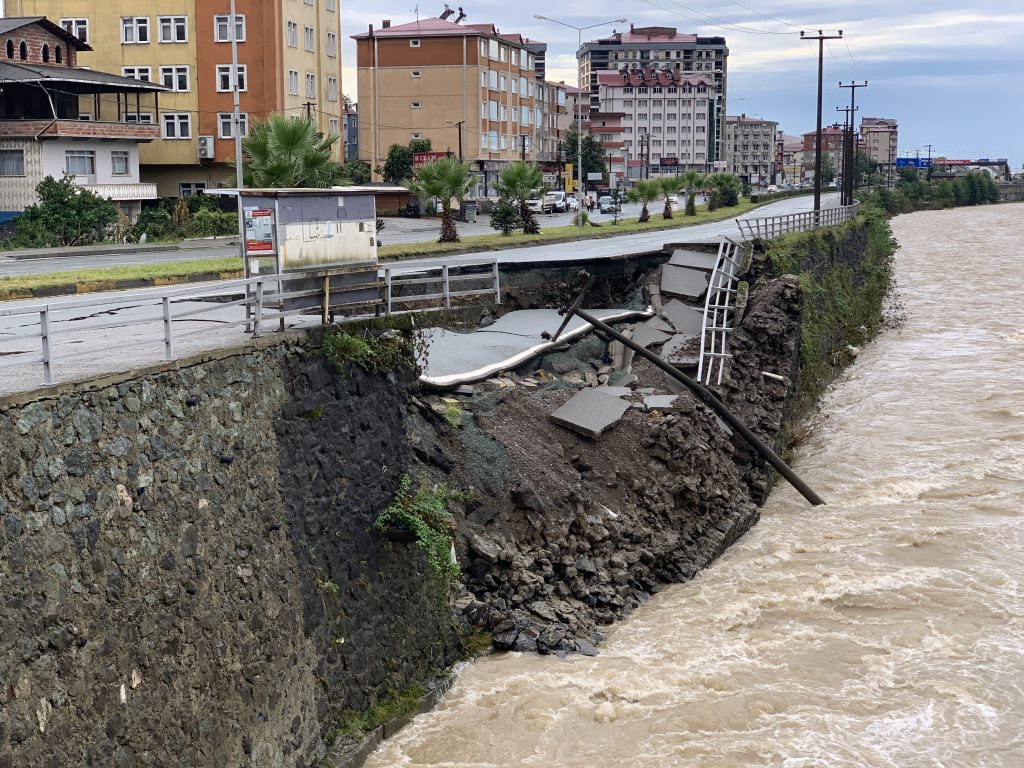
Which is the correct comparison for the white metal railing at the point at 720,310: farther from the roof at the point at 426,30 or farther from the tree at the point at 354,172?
the roof at the point at 426,30

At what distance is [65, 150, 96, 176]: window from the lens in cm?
4753

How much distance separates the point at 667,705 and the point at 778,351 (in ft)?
44.2

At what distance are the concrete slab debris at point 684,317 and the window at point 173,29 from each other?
126 ft

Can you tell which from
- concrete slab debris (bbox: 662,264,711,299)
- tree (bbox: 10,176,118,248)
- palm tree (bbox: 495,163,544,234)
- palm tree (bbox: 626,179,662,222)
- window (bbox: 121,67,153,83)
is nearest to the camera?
concrete slab debris (bbox: 662,264,711,299)

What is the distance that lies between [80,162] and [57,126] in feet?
8.26

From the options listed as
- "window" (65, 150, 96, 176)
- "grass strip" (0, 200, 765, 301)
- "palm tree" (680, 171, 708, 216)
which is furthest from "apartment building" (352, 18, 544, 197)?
"grass strip" (0, 200, 765, 301)

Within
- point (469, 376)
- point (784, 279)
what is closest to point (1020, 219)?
point (784, 279)

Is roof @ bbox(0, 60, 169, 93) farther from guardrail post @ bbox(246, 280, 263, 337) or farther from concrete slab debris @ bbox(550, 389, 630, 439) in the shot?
guardrail post @ bbox(246, 280, 263, 337)

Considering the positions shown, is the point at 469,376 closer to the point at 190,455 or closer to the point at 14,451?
the point at 190,455

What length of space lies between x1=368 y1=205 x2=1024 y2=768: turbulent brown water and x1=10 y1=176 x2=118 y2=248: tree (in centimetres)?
2540

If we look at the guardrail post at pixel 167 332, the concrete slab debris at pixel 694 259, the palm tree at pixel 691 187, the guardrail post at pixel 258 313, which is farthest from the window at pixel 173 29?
the guardrail post at pixel 167 332

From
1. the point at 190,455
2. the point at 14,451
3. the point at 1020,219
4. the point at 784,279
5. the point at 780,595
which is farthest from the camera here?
the point at 1020,219

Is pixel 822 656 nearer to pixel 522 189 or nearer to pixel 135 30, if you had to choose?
pixel 522 189

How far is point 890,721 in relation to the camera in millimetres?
12773
